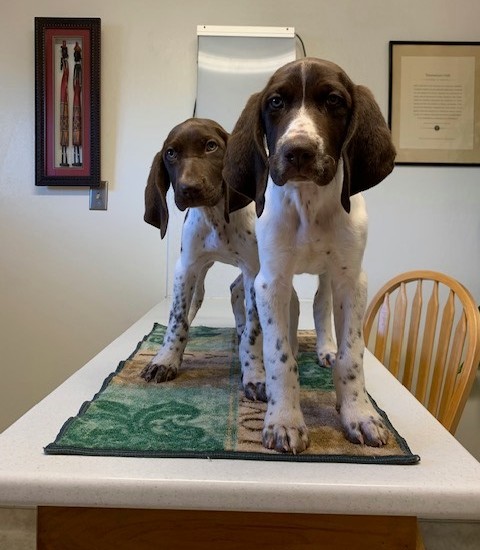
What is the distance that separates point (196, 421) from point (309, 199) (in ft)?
1.36

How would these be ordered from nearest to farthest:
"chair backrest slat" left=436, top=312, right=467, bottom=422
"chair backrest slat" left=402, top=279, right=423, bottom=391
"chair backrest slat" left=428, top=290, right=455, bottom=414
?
"chair backrest slat" left=436, top=312, right=467, bottom=422 → "chair backrest slat" left=428, top=290, right=455, bottom=414 → "chair backrest slat" left=402, top=279, right=423, bottom=391

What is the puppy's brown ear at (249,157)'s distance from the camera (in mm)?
827

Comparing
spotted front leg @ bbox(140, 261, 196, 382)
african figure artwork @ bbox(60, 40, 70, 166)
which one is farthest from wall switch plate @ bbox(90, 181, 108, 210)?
spotted front leg @ bbox(140, 261, 196, 382)

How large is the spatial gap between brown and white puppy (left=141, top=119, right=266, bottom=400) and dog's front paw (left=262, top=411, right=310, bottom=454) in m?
0.22

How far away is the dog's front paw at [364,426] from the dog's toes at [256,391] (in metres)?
0.20

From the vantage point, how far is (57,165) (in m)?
2.55

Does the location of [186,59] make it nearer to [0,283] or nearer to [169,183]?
[0,283]

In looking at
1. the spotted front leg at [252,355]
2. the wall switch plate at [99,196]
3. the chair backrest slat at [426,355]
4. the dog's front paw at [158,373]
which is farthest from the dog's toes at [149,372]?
the wall switch plate at [99,196]

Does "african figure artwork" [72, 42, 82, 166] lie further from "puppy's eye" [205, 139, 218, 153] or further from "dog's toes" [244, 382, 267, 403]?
"dog's toes" [244, 382, 267, 403]

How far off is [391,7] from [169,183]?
1922 millimetres

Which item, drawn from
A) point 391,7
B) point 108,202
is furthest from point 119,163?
point 391,7

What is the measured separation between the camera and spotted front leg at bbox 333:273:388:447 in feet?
2.80

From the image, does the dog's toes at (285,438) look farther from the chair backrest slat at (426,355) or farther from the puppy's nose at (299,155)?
the chair backrest slat at (426,355)

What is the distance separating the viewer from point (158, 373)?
1134 millimetres
